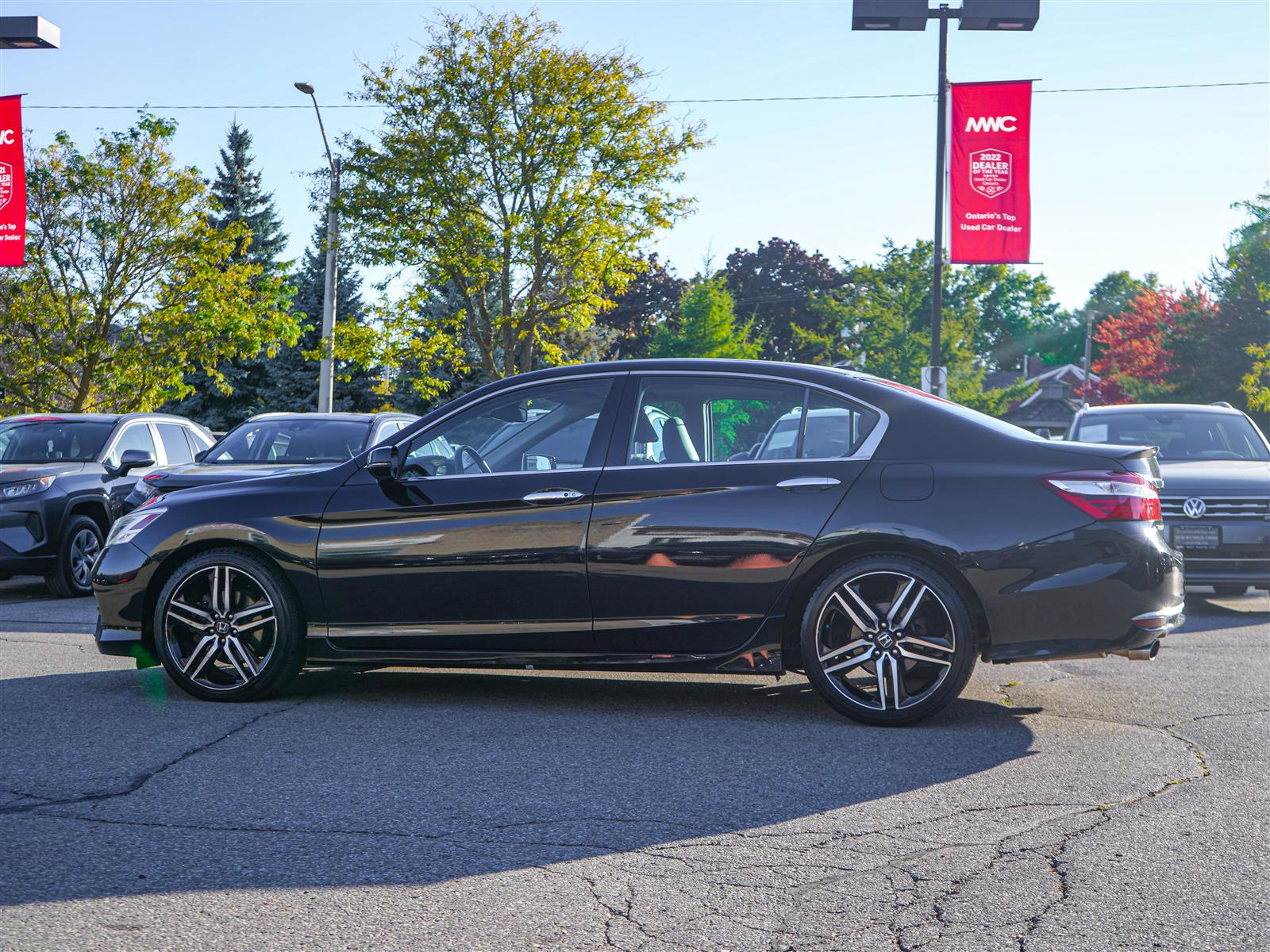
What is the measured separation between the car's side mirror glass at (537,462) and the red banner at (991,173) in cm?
1278

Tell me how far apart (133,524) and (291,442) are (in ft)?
16.4

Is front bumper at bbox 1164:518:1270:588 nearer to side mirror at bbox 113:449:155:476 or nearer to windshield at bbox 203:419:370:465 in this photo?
windshield at bbox 203:419:370:465

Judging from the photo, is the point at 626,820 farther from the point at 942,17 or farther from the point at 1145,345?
the point at 1145,345

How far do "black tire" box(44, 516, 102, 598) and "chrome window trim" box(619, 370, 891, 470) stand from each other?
24.2 ft

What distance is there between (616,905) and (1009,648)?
2.74m

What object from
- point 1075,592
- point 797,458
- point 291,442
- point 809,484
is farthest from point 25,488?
point 1075,592

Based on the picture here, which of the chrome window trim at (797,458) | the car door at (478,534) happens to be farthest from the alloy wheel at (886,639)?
the car door at (478,534)

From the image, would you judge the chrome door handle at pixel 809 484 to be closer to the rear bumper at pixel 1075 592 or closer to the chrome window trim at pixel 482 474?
the rear bumper at pixel 1075 592

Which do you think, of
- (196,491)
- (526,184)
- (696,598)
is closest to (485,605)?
(696,598)

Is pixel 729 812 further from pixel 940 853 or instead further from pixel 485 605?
pixel 485 605

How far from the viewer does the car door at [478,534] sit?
6113mm

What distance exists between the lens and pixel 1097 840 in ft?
13.9

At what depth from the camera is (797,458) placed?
6.06m

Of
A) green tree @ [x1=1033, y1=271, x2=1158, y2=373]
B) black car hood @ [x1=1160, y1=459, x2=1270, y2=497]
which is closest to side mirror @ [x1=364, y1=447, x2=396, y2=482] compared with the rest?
black car hood @ [x1=1160, y1=459, x2=1270, y2=497]
